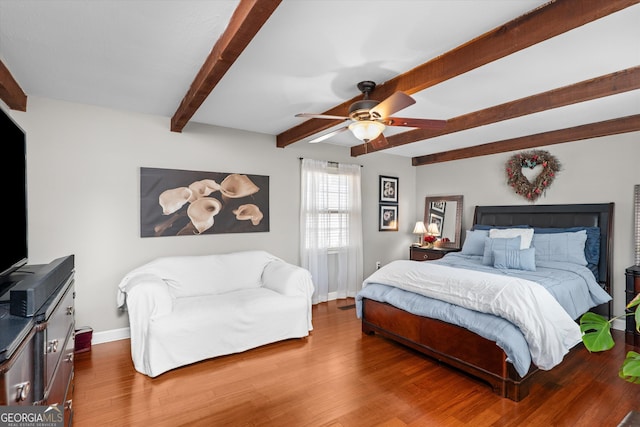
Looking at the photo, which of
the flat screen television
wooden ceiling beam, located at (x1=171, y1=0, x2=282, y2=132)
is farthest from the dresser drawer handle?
wooden ceiling beam, located at (x1=171, y1=0, x2=282, y2=132)

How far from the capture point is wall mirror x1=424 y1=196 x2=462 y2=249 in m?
5.39

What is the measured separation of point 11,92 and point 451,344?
13.7 feet

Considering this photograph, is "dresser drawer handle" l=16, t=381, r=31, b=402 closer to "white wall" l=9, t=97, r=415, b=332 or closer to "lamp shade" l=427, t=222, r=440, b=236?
"white wall" l=9, t=97, r=415, b=332

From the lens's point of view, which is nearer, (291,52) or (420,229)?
(291,52)

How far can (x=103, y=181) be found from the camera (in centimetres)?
336

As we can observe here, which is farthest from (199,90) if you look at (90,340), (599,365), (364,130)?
(599,365)

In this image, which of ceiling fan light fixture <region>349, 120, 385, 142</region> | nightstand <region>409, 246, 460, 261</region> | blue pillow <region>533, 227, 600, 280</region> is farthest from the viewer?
nightstand <region>409, 246, 460, 261</region>

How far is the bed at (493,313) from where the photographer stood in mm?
Result: 2365

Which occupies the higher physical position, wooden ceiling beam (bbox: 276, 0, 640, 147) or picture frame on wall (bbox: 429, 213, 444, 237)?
wooden ceiling beam (bbox: 276, 0, 640, 147)

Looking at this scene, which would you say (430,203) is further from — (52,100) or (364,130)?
(52,100)

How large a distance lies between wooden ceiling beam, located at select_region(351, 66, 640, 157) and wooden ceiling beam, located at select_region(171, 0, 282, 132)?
4.70ft

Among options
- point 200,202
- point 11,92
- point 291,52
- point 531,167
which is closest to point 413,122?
point 291,52

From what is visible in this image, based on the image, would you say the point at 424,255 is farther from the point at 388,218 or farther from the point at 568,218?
the point at 568,218

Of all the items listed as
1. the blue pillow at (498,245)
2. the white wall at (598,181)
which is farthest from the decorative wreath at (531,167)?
the blue pillow at (498,245)
